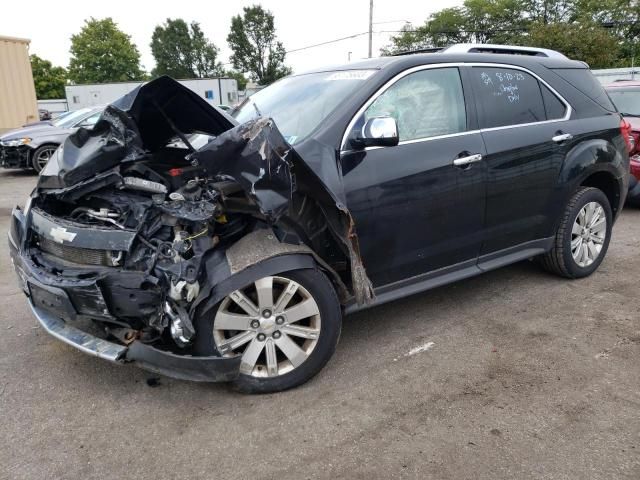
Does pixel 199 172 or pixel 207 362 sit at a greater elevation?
pixel 199 172

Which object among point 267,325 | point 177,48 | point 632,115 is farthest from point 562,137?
point 177,48

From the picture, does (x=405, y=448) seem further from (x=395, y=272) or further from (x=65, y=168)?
(x=65, y=168)

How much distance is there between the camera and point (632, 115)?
7520 mm

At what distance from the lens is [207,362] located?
264 centimetres

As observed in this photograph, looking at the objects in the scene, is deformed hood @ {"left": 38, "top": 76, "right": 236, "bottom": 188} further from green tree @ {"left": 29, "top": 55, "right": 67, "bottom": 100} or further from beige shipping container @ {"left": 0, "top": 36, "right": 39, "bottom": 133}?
green tree @ {"left": 29, "top": 55, "right": 67, "bottom": 100}

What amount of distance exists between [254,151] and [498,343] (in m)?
2.14

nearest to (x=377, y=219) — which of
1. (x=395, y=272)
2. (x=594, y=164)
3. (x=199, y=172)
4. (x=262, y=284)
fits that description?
(x=395, y=272)

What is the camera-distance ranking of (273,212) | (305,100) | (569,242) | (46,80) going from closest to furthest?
(273,212) < (305,100) < (569,242) < (46,80)

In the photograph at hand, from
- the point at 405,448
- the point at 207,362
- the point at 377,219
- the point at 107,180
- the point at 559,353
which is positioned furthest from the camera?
the point at 559,353

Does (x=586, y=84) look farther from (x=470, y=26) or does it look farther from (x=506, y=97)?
(x=470, y=26)

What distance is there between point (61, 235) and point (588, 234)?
413 cm

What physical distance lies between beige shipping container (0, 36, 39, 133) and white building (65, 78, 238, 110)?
11325 millimetres

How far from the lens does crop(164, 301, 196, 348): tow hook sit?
103 inches

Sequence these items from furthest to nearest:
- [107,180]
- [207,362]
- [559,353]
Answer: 1. [559,353]
2. [107,180]
3. [207,362]
